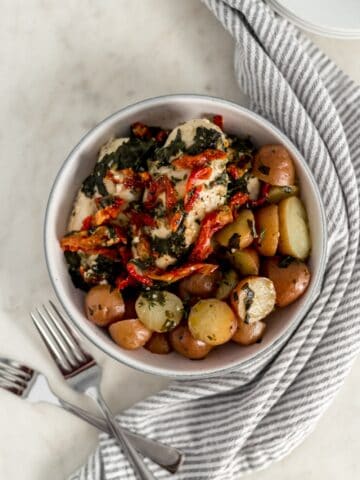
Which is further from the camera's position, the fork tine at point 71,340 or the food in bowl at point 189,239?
the fork tine at point 71,340

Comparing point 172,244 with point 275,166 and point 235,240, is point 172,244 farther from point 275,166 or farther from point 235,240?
point 275,166

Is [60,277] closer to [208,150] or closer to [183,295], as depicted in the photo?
[183,295]

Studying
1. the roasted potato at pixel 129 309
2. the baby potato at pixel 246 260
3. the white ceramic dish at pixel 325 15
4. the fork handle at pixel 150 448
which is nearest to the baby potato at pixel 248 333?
the baby potato at pixel 246 260

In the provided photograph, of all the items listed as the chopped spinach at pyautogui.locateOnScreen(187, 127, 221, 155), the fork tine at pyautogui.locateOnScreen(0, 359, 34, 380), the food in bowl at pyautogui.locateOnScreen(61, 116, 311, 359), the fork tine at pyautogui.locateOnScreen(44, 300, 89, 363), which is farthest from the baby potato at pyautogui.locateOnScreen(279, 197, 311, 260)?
the fork tine at pyautogui.locateOnScreen(0, 359, 34, 380)

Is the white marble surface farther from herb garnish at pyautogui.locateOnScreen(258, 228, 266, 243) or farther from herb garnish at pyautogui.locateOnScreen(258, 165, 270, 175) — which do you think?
herb garnish at pyautogui.locateOnScreen(258, 228, 266, 243)

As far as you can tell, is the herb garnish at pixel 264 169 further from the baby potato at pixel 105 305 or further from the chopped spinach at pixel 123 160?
the baby potato at pixel 105 305

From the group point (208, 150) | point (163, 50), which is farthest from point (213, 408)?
point (163, 50)

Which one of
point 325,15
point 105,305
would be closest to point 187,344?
point 105,305
